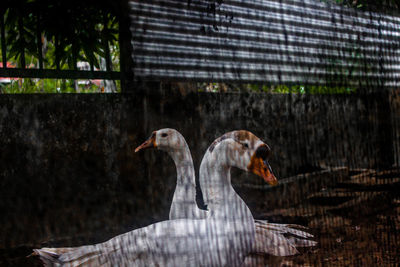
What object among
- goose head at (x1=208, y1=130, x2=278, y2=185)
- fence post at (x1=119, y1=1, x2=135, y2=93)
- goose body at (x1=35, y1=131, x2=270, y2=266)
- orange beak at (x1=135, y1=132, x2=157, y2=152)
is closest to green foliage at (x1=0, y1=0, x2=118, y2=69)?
fence post at (x1=119, y1=1, x2=135, y2=93)

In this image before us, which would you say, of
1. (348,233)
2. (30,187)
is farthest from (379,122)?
(30,187)

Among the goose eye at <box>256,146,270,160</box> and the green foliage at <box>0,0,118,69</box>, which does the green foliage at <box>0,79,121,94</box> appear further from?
the goose eye at <box>256,146,270,160</box>

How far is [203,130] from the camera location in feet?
3.83

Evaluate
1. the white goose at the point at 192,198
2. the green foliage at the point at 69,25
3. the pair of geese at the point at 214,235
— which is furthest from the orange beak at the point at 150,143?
the green foliage at the point at 69,25

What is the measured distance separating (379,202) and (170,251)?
29.9 inches

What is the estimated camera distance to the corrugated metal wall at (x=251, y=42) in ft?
3.30

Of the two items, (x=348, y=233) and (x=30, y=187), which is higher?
(x=30, y=187)

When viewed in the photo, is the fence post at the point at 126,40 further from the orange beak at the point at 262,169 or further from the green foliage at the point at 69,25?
the orange beak at the point at 262,169

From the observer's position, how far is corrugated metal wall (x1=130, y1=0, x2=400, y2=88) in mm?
1005

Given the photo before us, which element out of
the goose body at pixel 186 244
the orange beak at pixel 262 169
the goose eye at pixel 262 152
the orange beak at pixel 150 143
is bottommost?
the goose body at pixel 186 244

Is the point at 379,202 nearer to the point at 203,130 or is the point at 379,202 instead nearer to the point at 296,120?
the point at 296,120

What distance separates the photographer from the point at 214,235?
3.27 ft

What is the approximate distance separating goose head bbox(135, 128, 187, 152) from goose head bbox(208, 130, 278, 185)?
18 centimetres

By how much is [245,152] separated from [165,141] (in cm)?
36
